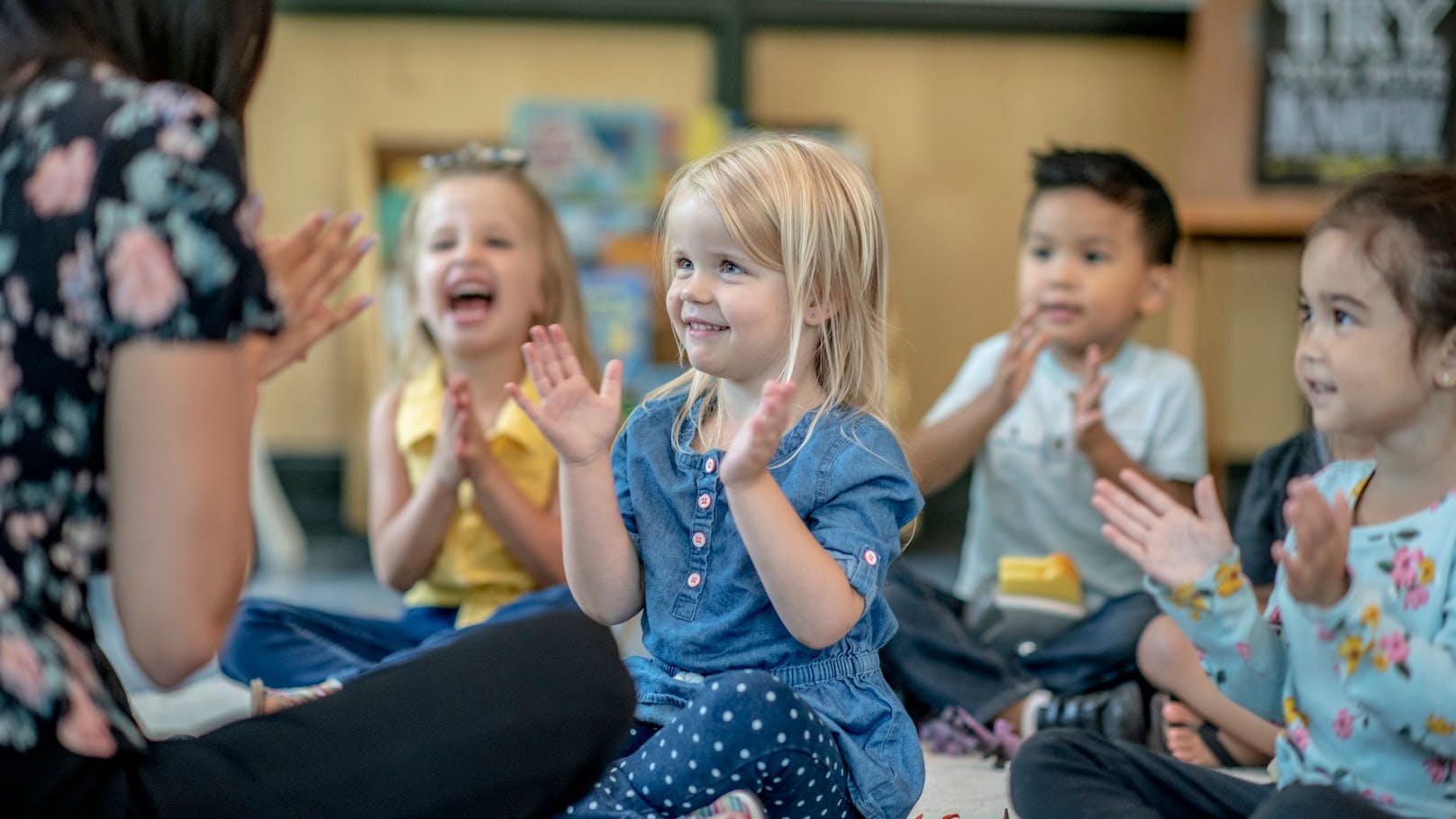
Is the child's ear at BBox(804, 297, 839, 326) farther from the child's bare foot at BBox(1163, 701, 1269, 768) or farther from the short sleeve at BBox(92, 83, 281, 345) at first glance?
the child's bare foot at BBox(1163, 701, 1269, 768)

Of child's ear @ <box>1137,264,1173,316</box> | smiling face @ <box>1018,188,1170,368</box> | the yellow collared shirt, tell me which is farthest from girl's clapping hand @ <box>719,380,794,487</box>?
child's ear @ <box>1137,264,1173,316</box>

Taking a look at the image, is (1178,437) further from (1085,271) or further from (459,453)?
(459,453)

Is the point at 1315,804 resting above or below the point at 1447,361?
below

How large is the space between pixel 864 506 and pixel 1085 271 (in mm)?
750

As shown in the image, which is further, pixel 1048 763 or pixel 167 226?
pixel 1048 763

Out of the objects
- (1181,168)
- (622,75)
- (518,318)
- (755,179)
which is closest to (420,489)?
(518,318)

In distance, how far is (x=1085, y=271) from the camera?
69.1 inches

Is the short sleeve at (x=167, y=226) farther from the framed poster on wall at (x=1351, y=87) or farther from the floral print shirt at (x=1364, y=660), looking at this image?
the framed poster on wall at (x=1351, y=87)

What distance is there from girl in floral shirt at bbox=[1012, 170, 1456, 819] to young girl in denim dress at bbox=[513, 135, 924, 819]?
0.18 meters

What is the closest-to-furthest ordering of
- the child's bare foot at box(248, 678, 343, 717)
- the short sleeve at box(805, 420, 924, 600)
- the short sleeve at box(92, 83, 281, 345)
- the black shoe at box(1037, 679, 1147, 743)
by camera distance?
the short sleeve at box(92, 83, 281, 345), the short sleeve at box(805, 420, 924, 600), the child's bare foot at box(248, 678, 343, 717), the black shoe at box(1037, 679, 1147, 743)

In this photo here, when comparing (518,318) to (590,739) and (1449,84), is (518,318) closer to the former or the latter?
(590,739)

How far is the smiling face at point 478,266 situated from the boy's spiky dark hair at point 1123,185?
621 millimetres

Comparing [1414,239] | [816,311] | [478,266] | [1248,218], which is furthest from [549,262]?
[1248,218]

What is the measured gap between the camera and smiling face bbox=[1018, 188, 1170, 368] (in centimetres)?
175
